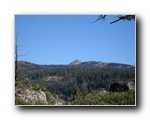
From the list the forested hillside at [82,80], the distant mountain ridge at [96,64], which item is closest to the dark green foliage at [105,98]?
the forested hillside at [82,80]

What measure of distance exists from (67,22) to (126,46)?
2.55ft

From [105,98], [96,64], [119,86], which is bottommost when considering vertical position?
[105,98]

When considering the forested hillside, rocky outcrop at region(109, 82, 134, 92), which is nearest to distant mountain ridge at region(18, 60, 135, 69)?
the forested hillside

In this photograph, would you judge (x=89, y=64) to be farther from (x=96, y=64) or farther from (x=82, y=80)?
(x=82, y=80)

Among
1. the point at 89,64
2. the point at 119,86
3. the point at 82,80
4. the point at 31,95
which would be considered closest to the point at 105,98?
the point at 119,86

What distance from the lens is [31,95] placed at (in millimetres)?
5793

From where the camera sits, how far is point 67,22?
5.78 meters

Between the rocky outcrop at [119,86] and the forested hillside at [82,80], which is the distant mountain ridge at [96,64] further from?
the rocky outcrop at [119,86]

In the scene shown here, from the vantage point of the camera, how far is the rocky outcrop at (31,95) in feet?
18.9

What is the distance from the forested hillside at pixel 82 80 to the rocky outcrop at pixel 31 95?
0.07m

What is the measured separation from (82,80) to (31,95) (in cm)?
65

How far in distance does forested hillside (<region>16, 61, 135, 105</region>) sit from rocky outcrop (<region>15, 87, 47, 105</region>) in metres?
0.07
